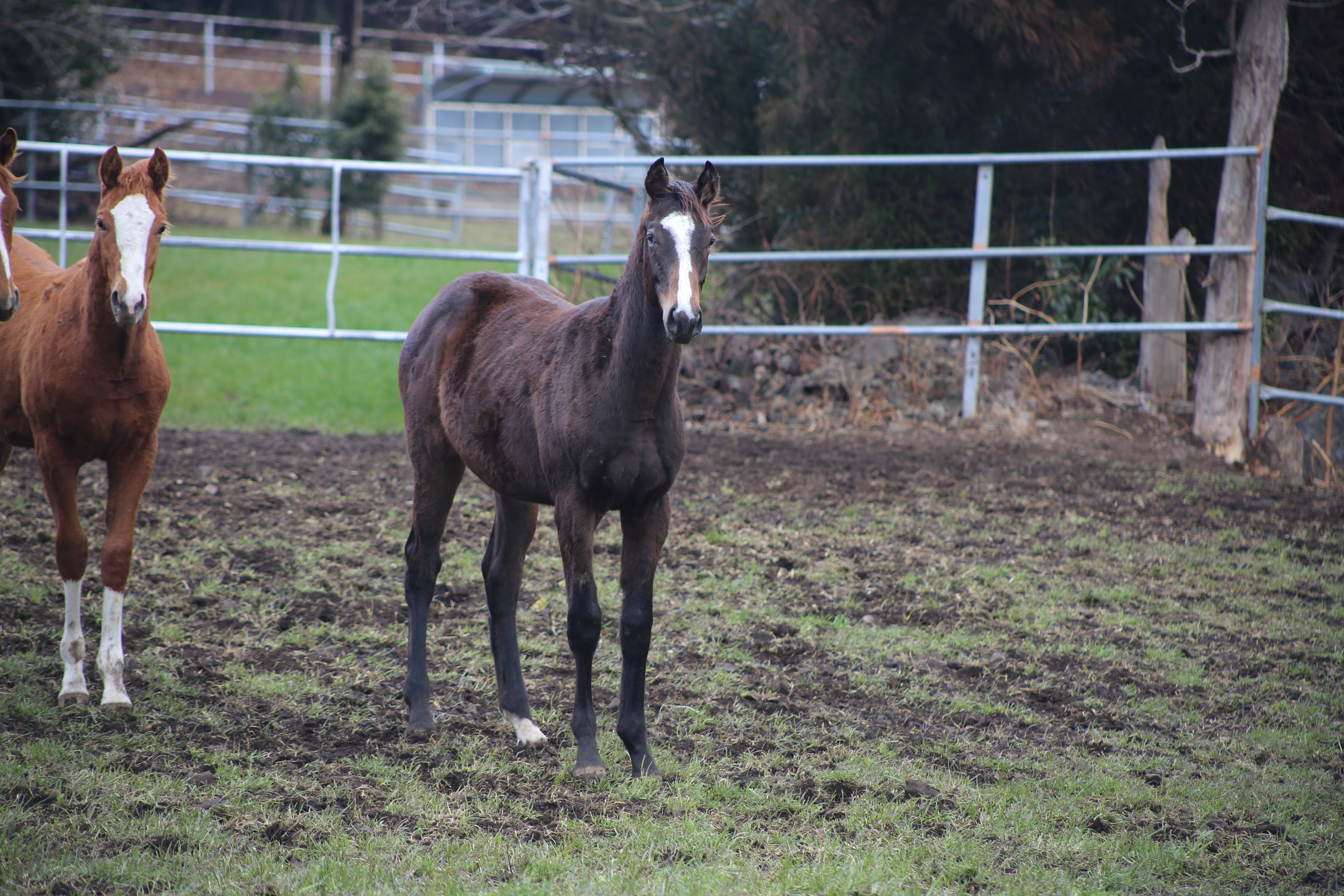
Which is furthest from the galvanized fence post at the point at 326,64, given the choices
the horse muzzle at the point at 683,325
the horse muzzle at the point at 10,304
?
the horse muzzle at the point at 683,325

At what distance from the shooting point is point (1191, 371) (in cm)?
875

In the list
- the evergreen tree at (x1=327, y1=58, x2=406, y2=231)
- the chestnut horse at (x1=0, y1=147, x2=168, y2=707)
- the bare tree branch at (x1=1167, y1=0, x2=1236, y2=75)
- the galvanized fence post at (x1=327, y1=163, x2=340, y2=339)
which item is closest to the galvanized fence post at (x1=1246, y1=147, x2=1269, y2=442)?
the bare tree branch at (x1=1167, y1=0, x2=1236, y2=75)

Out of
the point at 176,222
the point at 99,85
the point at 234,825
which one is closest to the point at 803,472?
the point at 234,825

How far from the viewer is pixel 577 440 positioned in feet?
10.3

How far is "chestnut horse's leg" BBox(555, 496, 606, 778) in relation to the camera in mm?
3184

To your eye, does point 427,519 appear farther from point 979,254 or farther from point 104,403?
point 979,254

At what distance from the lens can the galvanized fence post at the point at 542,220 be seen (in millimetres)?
7598

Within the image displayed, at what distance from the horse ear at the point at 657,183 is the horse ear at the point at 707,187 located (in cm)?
11

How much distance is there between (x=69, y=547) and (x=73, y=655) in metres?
0.39

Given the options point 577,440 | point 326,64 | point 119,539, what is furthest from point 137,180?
point 326,64

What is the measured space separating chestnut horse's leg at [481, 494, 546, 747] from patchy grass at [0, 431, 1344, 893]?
0.18 meters

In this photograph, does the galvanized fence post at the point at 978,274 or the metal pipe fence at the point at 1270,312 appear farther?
the galvanized fence post at the point at 978,274

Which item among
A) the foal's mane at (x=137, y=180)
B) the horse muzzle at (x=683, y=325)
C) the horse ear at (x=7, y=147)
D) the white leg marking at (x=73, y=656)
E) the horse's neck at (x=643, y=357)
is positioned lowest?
the white leg marking at (x=73, y=656)

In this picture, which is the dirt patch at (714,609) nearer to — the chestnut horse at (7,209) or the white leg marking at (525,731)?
the white leg marking at (525,731)
